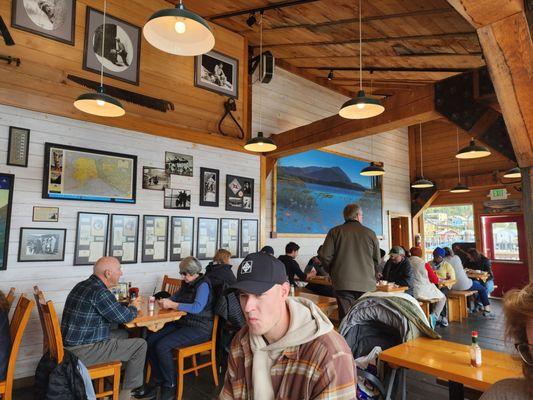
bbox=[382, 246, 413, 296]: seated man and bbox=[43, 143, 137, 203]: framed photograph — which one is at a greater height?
bbox=[43, 143, 137, 203]: framed photograph

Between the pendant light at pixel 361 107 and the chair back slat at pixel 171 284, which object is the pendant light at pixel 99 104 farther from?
the pendant light at pixel 361 107

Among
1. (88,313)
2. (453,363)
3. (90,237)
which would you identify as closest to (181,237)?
(90,237)

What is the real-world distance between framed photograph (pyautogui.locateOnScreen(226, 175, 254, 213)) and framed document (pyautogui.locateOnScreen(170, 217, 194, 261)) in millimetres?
810

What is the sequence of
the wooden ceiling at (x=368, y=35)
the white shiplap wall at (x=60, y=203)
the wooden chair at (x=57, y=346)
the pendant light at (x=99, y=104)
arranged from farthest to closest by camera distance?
the wooden ceiling at (x=368, y=35), the white shiplap wall at (x=60, y=203), the pendant light at (x=99, y=104), the wooden chair at (x=57, y=346)

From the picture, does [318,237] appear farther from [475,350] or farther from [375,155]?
[475,350]

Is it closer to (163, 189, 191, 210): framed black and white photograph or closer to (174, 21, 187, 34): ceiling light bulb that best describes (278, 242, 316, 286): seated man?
(163, 189, 191, 210): framed black and white photograph

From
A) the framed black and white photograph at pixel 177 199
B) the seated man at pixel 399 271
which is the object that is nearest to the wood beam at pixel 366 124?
the framed black and white photograph at pixel 177 199

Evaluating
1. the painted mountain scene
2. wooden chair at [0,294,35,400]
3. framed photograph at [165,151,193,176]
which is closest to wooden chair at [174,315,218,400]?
wooden chair at [0,294,35,400]

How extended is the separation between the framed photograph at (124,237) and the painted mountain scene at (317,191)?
319 centimetres

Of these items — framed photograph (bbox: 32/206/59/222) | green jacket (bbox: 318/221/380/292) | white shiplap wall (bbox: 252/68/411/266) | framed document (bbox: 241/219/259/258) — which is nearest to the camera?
framed photograph (bbox: 32/206/59/222)

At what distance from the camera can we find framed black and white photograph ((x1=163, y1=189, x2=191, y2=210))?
533 cm

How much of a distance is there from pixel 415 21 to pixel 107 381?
5.91 meters

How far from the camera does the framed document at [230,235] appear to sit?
5960 mm

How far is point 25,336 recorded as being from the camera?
3975 millimetres
